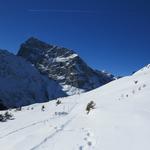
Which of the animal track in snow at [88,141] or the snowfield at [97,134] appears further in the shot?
the snowfield at [97,134]

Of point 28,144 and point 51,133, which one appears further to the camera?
point 51,133

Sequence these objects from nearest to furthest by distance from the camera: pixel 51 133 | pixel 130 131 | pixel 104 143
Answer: pixel 104 143, pixel 130 131, pixel 51 133

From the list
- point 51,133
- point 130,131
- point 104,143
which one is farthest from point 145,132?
point 51,133

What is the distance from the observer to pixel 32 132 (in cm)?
1277

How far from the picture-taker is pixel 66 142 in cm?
1064

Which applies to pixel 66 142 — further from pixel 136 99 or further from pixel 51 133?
pixel 136 99

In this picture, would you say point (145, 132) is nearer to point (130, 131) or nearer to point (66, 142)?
point (130, 131)

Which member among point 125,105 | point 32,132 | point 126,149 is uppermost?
point 125,105

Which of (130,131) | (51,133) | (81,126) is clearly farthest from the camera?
(81,126)

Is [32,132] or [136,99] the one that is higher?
[136,99]

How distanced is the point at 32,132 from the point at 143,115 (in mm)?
4208

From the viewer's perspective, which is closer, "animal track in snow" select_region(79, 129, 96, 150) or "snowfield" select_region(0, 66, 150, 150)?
"animal track in snow" select_region(79, 129, 96, 150)

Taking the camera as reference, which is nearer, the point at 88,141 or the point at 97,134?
the point at 88,141

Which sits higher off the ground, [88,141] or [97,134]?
[97,134]
